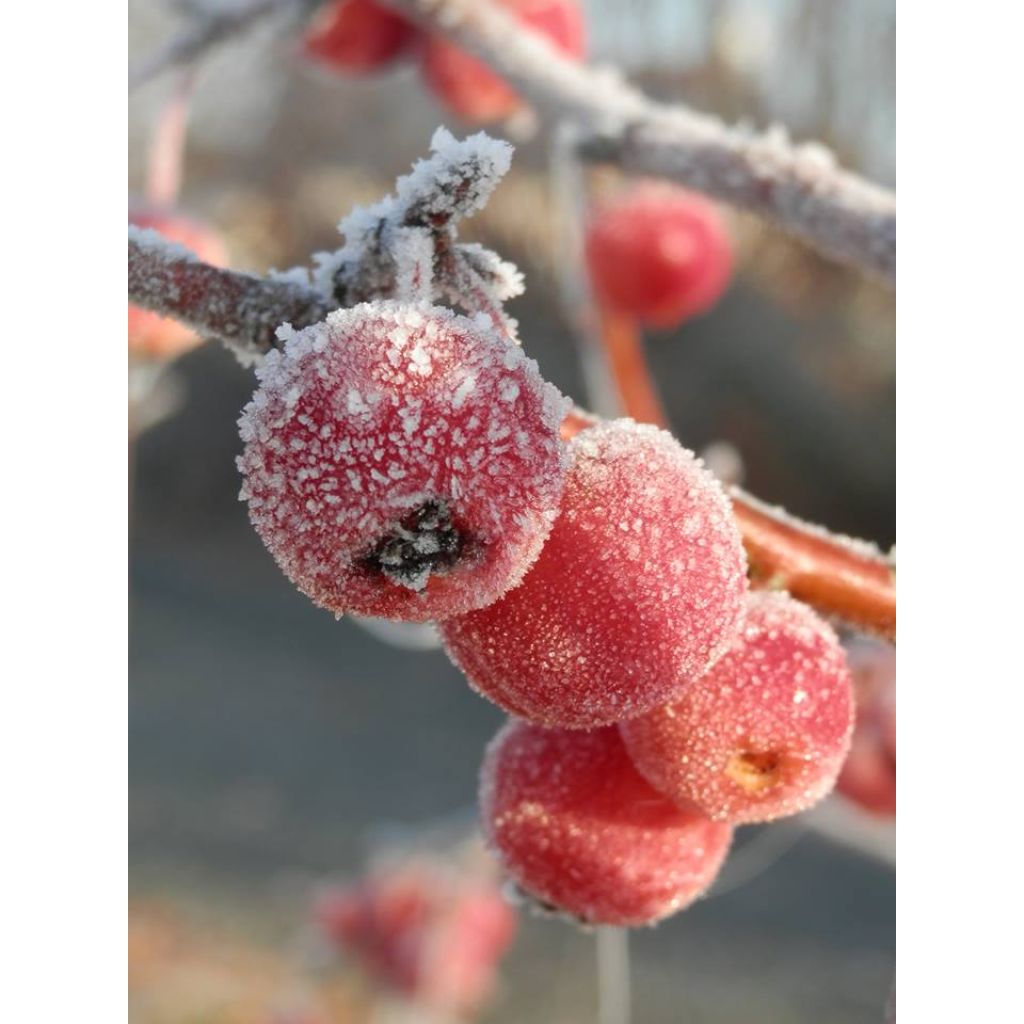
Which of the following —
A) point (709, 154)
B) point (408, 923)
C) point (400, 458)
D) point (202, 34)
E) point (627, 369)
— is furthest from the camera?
point (408, 923)

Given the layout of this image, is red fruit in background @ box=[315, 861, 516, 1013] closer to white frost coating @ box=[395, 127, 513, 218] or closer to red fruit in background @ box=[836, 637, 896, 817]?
red fruit in background @ box=[836, 637, 896, 817]

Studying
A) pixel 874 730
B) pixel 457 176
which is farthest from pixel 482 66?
pixel 457 176

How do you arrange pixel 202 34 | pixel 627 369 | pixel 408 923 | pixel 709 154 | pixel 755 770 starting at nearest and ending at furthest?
pixel 755 770 < pixel 709 154 < pixel 202 34 < pixel 627 369 < pixel 408 923

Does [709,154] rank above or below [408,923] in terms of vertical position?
above

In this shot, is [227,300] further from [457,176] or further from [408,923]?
[408,923]

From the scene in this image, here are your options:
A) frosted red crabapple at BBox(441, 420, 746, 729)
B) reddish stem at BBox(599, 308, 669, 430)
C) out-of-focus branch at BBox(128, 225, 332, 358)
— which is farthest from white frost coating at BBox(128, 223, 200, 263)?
reddish stem at BBox(599, 308, 669, 430)

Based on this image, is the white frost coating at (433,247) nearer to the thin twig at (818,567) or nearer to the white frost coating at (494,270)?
the white frost coating at (494,270)
